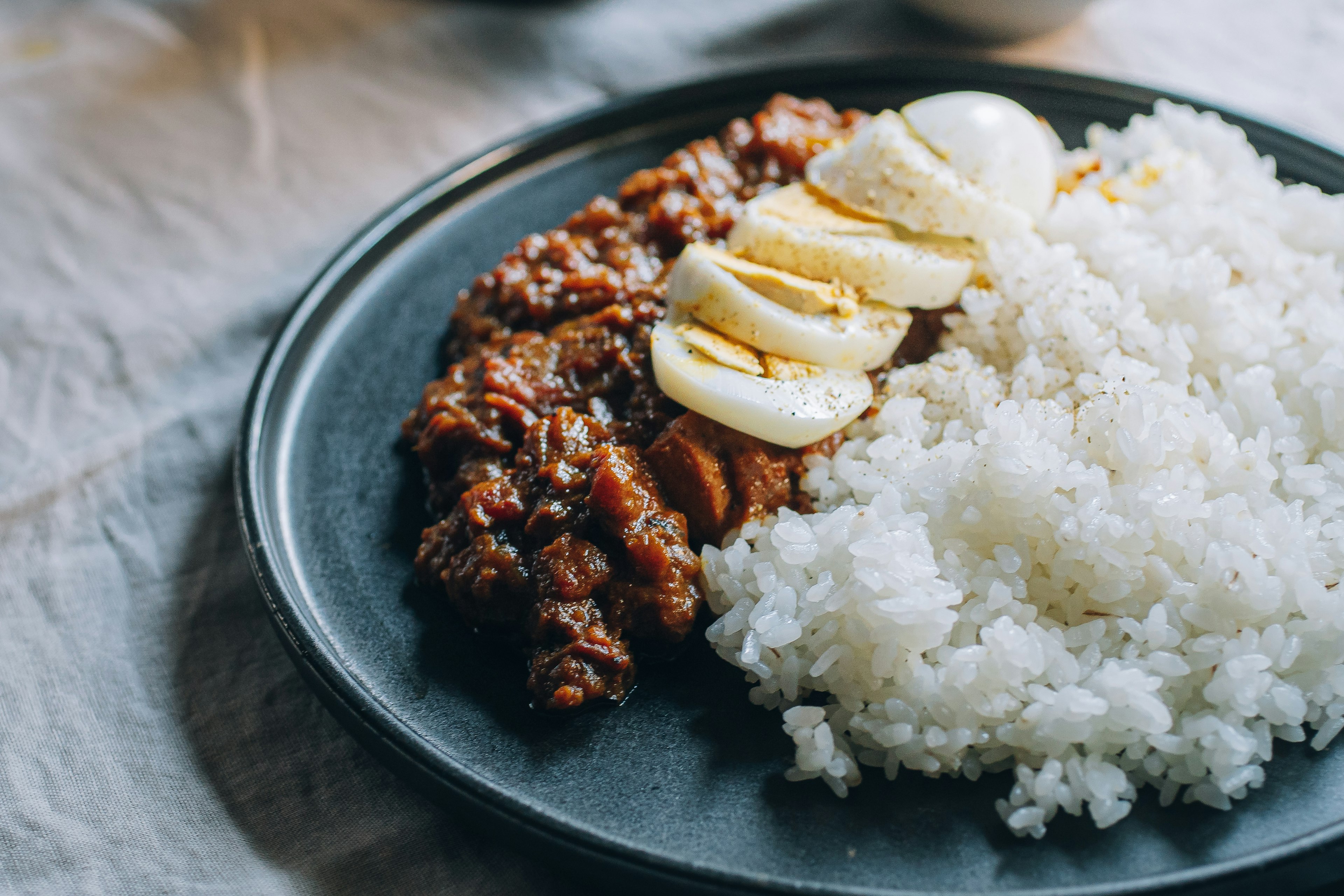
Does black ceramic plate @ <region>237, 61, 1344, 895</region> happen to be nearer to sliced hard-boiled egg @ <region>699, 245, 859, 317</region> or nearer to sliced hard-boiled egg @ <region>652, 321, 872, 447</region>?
sliced hard-boiled egg @ <region>652, 321, 872, 447</region>

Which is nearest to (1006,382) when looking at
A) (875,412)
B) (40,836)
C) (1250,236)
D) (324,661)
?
(875,412)

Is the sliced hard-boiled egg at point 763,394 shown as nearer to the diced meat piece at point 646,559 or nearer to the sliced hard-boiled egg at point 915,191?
the diced meat piece at point 646,559

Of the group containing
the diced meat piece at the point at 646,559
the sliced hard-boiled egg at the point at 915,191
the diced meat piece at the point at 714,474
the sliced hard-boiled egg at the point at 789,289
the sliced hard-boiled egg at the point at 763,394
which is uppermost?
the sliced hard-boiled egg at the point at 915,191

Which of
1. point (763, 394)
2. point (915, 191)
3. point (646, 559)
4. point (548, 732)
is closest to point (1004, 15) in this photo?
point (915, 191)

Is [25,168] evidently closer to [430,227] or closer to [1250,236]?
[430,227]

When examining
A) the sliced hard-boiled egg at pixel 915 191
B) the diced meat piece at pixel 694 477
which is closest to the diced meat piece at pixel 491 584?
the diced meat piece at pixel 694 477

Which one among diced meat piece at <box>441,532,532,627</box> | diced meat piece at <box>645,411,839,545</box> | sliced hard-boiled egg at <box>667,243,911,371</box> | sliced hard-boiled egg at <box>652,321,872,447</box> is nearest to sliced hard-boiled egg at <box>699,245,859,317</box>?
sliced hard-boiled egg at <box>667,243,911,371</box>
